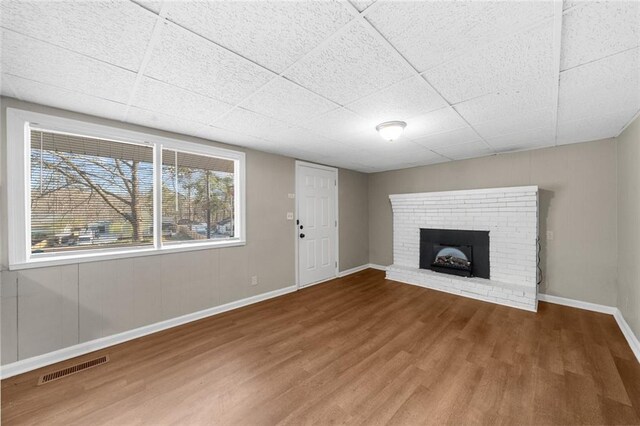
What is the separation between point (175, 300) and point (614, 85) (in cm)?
471

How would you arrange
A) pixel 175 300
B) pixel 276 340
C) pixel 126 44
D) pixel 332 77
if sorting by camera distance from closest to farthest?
pixel 126 44
pixel 332 77
pixel 276 340
pixel 175 300

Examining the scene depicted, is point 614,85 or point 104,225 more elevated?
point 614,85

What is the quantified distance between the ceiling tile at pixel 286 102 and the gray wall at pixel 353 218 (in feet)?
9.71

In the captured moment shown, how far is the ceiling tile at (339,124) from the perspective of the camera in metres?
2.49

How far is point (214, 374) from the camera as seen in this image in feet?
7.00

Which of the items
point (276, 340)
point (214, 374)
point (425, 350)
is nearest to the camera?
point (214, 374)

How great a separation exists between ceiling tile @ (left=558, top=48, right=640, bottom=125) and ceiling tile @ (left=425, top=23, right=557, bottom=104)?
168mm

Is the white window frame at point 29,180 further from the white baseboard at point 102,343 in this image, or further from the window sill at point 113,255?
the white baseboard at point 102,343

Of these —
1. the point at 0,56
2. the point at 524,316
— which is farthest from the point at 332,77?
the point at 524,316

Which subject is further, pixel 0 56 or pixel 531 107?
pixel 531 107

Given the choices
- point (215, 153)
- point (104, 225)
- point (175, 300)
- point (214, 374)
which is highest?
point (215, 153)

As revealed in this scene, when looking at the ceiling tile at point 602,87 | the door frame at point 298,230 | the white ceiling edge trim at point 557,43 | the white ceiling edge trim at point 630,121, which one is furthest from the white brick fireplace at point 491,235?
the white ceiling edge trim at point 557,43

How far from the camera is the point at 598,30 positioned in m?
1.31

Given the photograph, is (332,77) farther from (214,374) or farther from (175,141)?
(214,374)
